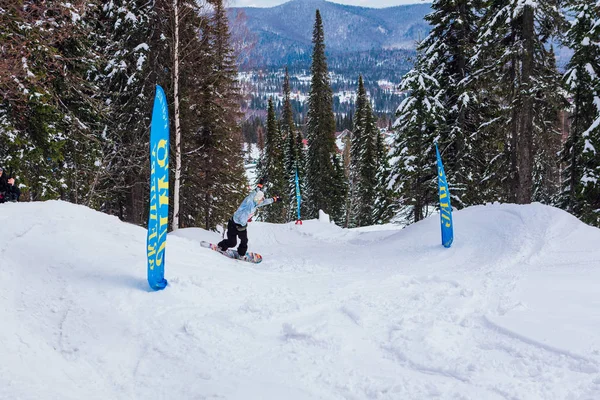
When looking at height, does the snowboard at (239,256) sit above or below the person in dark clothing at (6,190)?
below

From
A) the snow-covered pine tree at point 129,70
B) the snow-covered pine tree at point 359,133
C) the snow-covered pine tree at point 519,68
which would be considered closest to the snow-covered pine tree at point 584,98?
the snow-covered pine tree at point 519,68

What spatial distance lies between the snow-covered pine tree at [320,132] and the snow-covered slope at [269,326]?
101 feet

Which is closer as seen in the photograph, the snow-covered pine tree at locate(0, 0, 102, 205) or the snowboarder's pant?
the snow-covered pine tree at locate(0, 0, 102, 205)

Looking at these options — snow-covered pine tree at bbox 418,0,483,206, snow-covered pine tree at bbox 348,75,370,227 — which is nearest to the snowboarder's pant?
snow-covered pine tree at bbox 418,0,483,206

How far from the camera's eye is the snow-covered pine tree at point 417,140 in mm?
18031

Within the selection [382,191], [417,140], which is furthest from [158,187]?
[382,191]

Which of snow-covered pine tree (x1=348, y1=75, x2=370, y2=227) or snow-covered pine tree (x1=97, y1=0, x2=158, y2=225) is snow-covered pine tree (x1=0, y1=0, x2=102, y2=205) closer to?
snow-covered pine tree (x1=97, y1=0, x2=158, y2=225)

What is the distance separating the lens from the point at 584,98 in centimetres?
1658

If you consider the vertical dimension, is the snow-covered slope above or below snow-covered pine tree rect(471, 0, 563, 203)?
below

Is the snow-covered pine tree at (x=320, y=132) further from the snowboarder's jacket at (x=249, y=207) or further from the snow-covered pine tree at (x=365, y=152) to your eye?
the snowboarder's jacket at (x=249, y=207)

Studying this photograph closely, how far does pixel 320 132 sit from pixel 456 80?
67.2 ft

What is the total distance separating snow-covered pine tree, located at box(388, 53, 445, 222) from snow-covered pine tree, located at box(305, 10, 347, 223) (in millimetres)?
17808

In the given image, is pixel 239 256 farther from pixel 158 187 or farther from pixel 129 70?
pixel 129 70

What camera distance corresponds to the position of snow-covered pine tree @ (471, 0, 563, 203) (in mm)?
12727
